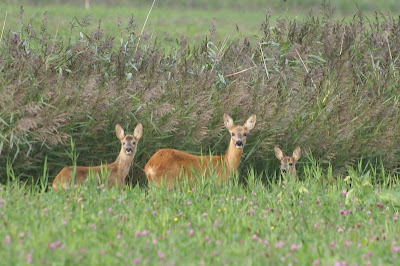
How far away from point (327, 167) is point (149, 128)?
206cm

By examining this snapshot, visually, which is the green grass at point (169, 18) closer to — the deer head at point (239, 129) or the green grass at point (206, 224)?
the deer head at point (239, 129)

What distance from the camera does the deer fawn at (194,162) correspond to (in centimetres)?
843

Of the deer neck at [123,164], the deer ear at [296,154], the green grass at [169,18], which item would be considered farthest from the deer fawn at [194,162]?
the green grass at [169,18]

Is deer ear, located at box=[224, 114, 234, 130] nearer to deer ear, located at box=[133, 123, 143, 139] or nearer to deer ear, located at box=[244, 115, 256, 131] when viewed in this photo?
deer ear, located at box=[244, 115, 256, 131]

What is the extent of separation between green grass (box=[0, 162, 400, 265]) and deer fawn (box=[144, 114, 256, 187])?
0.23 meters

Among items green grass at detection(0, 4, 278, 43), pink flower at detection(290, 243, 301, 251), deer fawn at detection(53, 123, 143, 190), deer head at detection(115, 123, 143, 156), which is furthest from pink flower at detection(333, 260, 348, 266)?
green grass at detection(0, 4, 278, 43)

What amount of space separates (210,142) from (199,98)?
2.03 ft

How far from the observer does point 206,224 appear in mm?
6711

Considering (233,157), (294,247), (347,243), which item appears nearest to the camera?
(294,247)

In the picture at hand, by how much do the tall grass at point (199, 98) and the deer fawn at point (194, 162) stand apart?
1.20 ft

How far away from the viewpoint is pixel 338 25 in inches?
459

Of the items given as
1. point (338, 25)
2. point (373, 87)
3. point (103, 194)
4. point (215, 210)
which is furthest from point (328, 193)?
point (338, 25)

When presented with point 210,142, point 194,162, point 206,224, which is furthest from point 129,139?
point 206,224

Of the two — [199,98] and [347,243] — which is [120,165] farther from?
[347,243]
